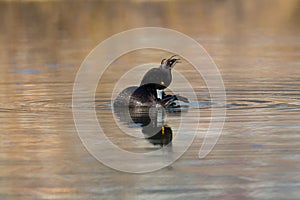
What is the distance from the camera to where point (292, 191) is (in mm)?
9680

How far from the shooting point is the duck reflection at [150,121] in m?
12.9

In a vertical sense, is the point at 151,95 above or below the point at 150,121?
above

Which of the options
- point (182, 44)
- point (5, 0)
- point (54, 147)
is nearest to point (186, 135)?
point (54, 147)

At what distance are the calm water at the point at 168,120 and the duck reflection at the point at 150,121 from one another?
190mm

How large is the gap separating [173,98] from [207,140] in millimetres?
2799

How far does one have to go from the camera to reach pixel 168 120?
14266mm

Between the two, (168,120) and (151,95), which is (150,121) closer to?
(168,120)

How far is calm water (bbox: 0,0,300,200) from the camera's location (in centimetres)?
998

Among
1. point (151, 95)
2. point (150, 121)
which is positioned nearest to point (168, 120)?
point (150, 121)

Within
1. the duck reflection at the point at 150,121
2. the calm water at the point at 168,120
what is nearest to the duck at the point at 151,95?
the duck reflection at the point at 150,121

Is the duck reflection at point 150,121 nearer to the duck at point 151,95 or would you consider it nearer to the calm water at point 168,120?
the duck at point 151,95

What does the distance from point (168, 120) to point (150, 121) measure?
0.79 ft

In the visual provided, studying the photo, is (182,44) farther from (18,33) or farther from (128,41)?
(18,33)

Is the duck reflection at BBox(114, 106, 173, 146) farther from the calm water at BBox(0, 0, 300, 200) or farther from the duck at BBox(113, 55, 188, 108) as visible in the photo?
the calm water at BBox(0, 0, 300, 200)
